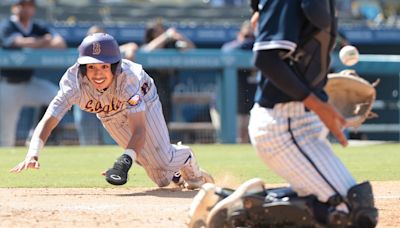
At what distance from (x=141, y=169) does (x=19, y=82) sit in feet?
17.4

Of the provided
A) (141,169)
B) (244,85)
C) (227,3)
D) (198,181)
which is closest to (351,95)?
(198,181)

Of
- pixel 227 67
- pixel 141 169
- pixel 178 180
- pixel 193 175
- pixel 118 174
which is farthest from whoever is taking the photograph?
pixel 227 67

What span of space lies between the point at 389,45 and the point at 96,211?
13260mm

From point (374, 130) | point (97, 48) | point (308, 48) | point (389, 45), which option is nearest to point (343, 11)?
point (389, 45)

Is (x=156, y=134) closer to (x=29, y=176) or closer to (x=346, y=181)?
(x=29, y=176)

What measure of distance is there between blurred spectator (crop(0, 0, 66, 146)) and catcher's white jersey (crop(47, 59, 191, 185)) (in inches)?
290

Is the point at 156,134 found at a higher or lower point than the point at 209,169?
higher

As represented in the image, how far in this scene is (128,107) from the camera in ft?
20.7

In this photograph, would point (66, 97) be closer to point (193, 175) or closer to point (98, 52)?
point (98, 52)

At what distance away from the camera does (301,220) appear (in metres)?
4.29

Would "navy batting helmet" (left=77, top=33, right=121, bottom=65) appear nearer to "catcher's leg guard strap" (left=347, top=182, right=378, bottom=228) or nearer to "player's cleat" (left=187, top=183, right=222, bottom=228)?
"player's cleat" (left=187, top=183, right=222, bottom=228)

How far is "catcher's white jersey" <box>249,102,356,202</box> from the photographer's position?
4301mm

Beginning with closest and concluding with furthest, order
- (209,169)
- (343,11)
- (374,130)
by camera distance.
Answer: (209,169)
(374,130)
(343,11)

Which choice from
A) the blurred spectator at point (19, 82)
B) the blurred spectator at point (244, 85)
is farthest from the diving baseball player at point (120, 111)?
the blurred spectator at point (244, 85)
